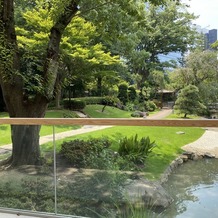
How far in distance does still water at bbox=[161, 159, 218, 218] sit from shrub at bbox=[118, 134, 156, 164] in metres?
0.31

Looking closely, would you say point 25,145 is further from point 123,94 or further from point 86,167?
point 123,94

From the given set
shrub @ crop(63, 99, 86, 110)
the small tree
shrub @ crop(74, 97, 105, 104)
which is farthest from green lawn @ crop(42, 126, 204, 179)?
shrub @ crop(74, 97, 105, 104)

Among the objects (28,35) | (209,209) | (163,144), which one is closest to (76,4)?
(163,144)

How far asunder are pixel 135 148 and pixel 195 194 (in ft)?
2.13

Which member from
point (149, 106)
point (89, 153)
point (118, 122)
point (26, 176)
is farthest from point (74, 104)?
point (118, 122)

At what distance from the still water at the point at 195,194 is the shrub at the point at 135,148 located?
0.31 m

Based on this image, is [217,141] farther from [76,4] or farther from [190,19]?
[190,19]

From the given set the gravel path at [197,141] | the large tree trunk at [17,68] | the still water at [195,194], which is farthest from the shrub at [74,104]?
the still water at [195,194]

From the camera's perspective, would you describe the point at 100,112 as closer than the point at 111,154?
No

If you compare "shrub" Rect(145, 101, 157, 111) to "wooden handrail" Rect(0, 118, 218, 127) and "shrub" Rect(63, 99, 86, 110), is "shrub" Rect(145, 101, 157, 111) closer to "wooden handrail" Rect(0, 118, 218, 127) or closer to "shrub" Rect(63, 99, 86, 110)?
"shrub" Rect(63, 99, 86, 110)

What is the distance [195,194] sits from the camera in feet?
7.30

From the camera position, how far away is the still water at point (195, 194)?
2.20 metres

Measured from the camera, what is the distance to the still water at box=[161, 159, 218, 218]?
2197mm

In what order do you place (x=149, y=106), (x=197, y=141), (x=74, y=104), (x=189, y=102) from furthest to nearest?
1. (x=149, y=106)
2. (x=189, y=102)
3. (x=74, y=104)
4. (x=197, y=141)
